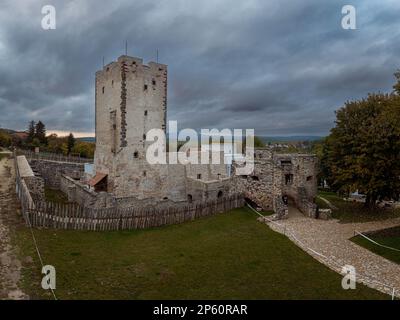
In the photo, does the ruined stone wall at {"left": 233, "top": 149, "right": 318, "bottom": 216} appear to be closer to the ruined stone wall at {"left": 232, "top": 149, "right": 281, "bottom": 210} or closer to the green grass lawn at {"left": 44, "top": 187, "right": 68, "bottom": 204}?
the ruined stone wall at {"left": 232, "top": 149, "right": 281, "bottom": 210}

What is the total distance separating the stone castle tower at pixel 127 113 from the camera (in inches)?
925

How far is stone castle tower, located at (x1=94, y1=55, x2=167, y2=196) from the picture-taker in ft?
77.1

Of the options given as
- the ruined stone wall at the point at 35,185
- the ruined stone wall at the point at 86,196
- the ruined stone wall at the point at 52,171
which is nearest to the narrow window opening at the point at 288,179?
the ruined stone wall at the point at 86,196

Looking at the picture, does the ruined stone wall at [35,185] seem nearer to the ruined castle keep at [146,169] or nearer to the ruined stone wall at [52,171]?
the ruined castle keep at [146,169]

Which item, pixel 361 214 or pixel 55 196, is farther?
pixel 55 196

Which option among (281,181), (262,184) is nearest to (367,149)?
(281,181)

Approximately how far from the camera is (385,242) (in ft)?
48.2

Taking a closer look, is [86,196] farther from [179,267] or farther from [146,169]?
[179,267]

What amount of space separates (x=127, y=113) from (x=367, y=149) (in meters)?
16.3

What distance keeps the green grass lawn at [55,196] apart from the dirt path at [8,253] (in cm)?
434

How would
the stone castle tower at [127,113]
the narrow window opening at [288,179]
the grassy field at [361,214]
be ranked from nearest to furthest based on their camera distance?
the grassy field at [361,214], the narrow window opening at [288,179], the stone castle tower at [127,113]

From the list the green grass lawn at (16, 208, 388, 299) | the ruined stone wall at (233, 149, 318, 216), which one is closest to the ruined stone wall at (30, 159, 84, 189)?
the green grass lawn at (16, 208, 388, 299)
